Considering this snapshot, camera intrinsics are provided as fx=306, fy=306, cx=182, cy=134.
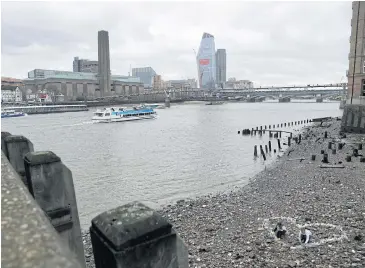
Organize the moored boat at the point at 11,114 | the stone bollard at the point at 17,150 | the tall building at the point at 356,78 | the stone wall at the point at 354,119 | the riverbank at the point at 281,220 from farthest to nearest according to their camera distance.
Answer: the moored boat at the point at 11,114 → the tall building at the point at 356,78 → the stone wall at the point at 354,119 → the riverbank at the point at 281,220 → the stone bollard at the point at 17,150

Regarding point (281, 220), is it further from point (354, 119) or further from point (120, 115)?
point (120, 115)

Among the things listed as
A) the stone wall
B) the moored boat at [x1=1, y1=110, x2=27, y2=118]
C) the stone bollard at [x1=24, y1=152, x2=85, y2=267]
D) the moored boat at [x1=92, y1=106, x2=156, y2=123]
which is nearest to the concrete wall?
the stone wall

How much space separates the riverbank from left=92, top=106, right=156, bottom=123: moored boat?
220 ft

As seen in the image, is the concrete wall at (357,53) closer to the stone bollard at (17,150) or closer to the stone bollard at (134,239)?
the stone bollard at (17,150)

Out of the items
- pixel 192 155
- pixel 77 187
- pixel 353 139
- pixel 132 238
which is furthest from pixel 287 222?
pixel 353 139

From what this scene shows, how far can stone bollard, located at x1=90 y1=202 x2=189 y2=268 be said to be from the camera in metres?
2.76

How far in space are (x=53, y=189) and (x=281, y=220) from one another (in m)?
9.53

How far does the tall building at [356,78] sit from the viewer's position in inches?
1639

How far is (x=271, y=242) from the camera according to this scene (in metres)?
Result: 10.3

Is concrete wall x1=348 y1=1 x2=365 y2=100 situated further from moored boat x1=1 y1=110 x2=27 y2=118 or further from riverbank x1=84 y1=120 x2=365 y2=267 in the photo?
moored boat x1=1 y1=110 x2=27 y2=118

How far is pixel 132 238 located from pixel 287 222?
35.3 ft

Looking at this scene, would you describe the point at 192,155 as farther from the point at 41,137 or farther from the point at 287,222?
the point at 41,137

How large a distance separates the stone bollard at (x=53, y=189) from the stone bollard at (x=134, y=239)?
3.20 m

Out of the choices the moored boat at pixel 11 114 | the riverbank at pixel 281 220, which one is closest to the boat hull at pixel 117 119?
the moored boat at pixel 11 114
